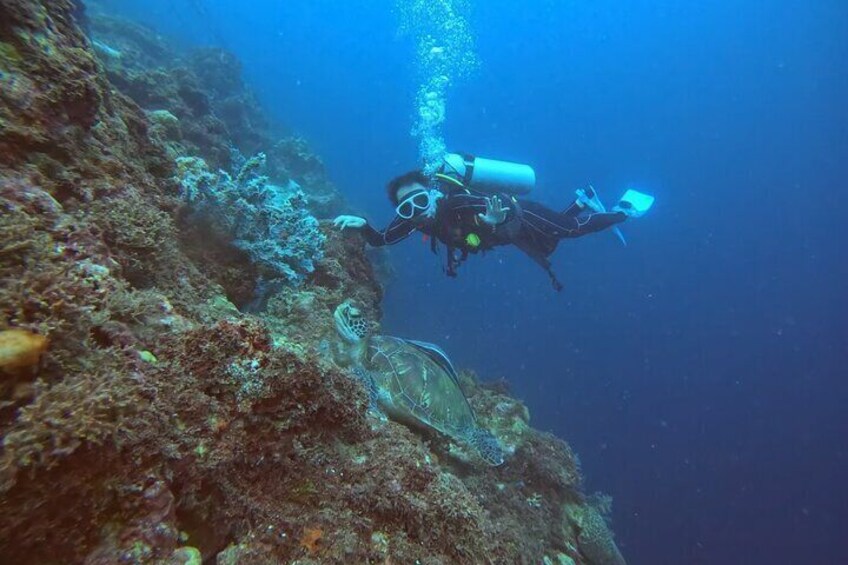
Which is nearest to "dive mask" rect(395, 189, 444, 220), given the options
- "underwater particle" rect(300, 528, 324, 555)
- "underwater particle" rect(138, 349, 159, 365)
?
"underwater particle" rect(138, 349, 159, 365)

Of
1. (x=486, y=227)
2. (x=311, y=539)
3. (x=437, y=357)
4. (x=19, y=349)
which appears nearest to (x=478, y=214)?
(x=486, y=227)

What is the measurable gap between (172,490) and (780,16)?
12109cm

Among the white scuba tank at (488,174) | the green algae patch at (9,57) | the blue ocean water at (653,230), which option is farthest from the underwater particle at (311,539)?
the blue ocean water at (653,230)

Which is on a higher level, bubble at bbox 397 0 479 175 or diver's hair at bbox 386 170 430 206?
bubble at bbox 397 0 479 175

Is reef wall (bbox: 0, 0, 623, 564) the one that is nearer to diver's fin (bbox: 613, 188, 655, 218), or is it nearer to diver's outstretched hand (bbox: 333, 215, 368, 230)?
diver's outstretched hand (bbox: 333, 215, 368, 230)

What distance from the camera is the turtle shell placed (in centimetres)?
448

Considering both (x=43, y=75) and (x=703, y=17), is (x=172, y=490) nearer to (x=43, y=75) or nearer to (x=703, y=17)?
→ (x=43, y=75)

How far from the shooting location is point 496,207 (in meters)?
7.04

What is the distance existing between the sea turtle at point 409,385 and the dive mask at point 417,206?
2548 mm

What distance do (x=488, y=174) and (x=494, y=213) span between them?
2.73m

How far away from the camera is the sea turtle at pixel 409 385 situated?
176 inches

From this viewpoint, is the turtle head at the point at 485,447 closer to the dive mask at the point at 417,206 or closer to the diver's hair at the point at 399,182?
the dive mask at the point at 417,206

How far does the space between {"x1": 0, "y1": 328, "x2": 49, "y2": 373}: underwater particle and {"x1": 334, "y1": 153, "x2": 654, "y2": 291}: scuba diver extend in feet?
16.7

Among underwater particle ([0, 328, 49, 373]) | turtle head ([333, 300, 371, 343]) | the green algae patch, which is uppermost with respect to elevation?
turtle head ([333, 300, 371, 343])
